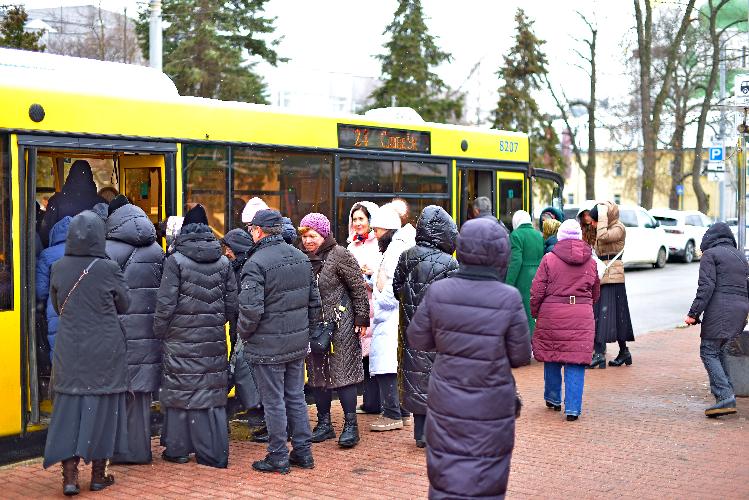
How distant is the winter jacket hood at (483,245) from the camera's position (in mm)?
5250

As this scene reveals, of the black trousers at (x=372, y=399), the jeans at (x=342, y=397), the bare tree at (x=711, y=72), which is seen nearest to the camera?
the jeans at (x=342, y=397)

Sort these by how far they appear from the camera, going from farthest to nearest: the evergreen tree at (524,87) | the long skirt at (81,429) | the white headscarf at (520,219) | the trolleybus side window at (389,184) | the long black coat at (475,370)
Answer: the evergreen tree at (524,87), the white headscarf at (520,219), the trolleybus side window at (389,184), the long skirt at (81,429), the long black coat at (475,370)

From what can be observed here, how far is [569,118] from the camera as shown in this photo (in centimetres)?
4319

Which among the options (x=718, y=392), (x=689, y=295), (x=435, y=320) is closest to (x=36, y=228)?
(x=435, y=320)

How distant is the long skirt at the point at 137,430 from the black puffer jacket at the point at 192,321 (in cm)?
18

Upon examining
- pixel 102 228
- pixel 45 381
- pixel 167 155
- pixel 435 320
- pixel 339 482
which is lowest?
pixel 339 482

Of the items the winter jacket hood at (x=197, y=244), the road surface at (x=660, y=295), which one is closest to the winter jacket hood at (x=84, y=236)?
the winter jacket hood at (x=197, y=244)

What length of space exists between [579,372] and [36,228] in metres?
4.67

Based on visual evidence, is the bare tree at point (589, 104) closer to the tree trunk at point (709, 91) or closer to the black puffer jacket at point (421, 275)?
the tree trunk at point (709, 91)

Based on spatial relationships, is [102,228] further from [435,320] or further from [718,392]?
[718,392]

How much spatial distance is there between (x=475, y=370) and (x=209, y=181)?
177 inches

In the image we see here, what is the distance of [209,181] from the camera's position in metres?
9.07

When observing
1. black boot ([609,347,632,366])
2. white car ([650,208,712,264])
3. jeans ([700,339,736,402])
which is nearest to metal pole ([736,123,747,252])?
black boot ([609,347,632,366])

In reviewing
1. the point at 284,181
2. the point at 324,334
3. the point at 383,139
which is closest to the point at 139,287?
the point at 324,334
